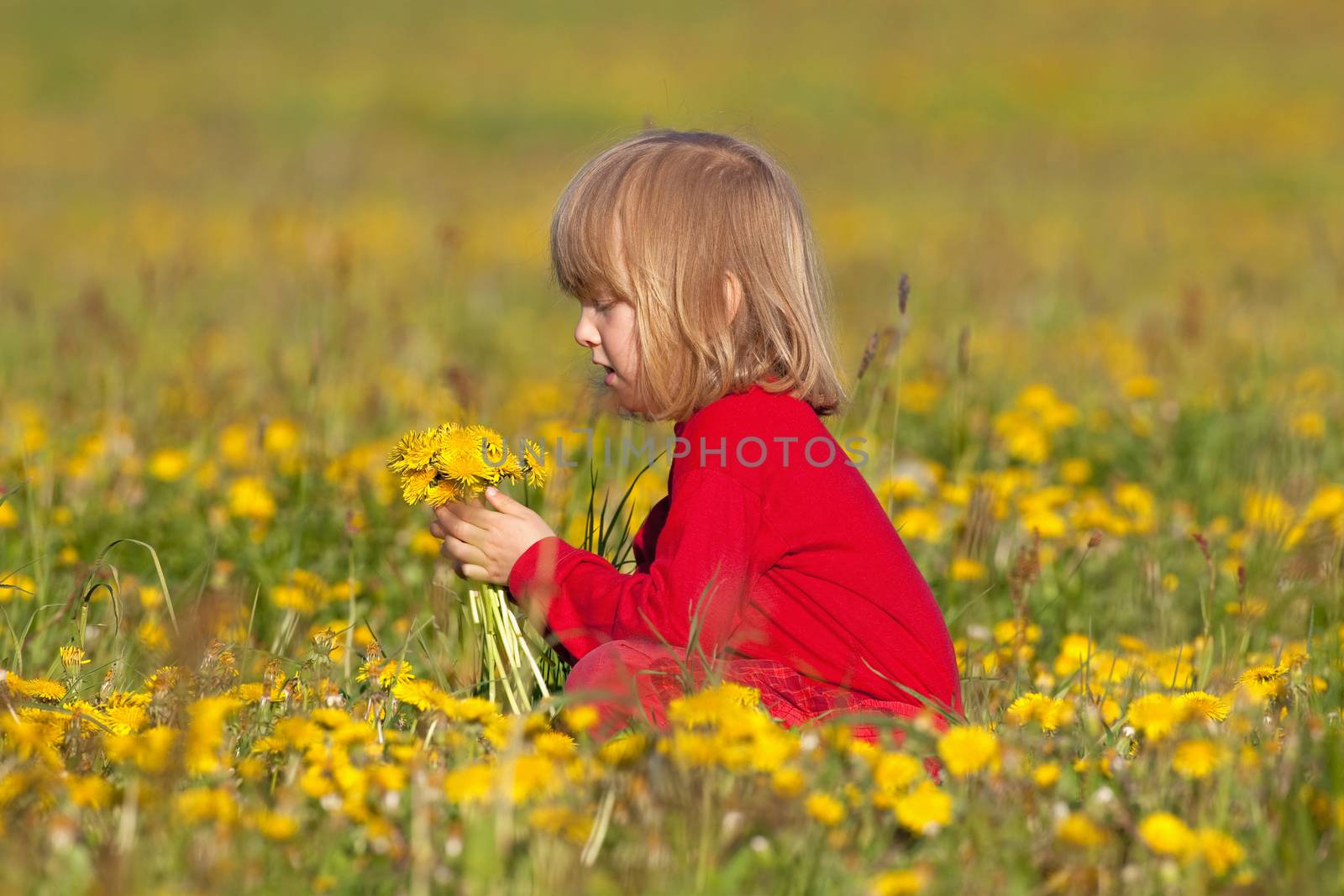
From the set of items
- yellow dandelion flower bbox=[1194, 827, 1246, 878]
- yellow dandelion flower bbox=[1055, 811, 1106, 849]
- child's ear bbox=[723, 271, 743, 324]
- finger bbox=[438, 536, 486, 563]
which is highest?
child's ear bbox=[723, 271, 743, 324]

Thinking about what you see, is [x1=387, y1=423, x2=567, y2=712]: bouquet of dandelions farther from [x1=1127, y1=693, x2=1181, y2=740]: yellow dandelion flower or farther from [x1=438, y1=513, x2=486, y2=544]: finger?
[x1=1127, y1=693, x2=1181, y2=740]: yellow dandelion flower

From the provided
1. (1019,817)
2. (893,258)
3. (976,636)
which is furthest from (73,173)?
(1019,817)

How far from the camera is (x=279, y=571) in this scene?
11.4ft

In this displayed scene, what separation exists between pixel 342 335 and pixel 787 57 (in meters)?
22.8

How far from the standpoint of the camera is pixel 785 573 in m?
2.35

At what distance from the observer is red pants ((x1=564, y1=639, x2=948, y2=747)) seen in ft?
6.93

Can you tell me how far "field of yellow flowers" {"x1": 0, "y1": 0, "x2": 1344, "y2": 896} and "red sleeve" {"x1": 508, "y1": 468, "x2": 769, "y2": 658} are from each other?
0.56 ft

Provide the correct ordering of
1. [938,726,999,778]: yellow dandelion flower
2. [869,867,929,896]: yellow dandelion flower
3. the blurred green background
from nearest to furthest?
[869,867,929,896]: yellow dandelion flower → [938,726,999,778]: yellow dandelion flower → the blurred green background

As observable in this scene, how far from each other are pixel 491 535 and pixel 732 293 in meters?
0.56

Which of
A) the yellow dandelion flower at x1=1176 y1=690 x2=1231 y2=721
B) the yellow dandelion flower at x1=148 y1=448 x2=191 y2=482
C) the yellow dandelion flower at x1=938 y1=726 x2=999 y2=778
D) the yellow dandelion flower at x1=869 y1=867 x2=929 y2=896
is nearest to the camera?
the yellow dandelion flower at x1=869 y1=867 x2=929 y2=896

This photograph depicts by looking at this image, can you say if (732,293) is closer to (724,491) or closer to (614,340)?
(614,340)

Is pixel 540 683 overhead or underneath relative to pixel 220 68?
underneath

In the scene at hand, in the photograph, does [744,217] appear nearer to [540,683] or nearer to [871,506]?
[871,506]

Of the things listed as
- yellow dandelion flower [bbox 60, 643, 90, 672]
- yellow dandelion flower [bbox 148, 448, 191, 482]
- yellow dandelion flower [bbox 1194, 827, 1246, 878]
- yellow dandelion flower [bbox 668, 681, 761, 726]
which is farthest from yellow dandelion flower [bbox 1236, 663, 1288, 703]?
yellow dandelion flower [bbox 148, 448, 191, 482]
